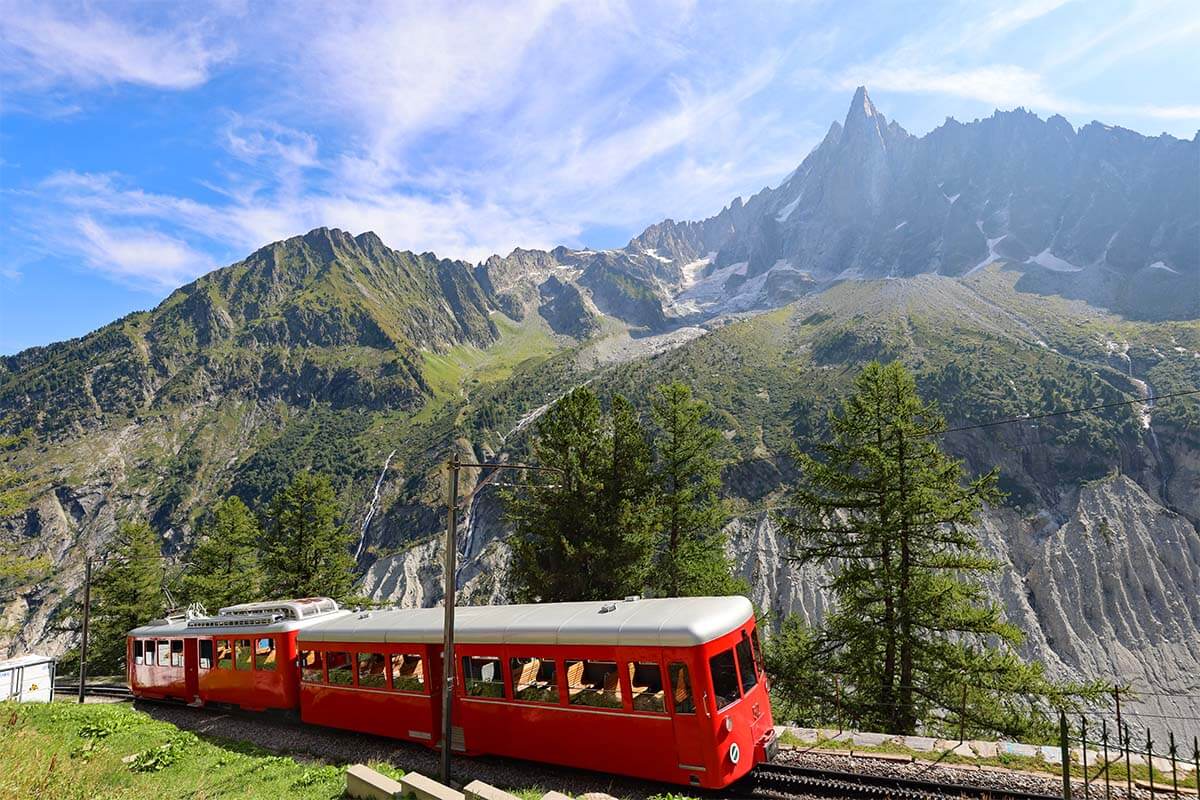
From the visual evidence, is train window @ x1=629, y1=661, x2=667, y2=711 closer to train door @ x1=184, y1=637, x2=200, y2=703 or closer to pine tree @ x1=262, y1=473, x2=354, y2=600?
train door @ x1=184, y1=637, x2=200, y2=703

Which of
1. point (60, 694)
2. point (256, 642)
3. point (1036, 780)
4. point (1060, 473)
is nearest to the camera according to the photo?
→ point (1036, 780)

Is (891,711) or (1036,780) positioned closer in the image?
(1036,780)

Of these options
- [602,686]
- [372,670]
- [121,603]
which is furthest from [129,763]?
[121,603]

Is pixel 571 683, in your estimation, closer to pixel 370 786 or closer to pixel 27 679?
pixel 370 786

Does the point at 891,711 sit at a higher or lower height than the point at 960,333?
lower

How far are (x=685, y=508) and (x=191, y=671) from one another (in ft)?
63.2

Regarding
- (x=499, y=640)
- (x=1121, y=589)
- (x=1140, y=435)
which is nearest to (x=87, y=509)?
(x=499, y=640)

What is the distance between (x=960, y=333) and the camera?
143250 mm

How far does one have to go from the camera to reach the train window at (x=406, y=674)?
14.9 m

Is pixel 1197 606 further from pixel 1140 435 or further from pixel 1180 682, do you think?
pixel 1140 435

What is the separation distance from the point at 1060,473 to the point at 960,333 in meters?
62.6

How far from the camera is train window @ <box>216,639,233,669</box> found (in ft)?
70.3

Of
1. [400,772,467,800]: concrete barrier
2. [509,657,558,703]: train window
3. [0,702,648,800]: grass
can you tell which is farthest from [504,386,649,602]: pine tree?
[400,772,467,800]: concrete barrier

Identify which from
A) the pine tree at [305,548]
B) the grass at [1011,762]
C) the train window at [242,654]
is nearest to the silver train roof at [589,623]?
the grass at [1011,762]
